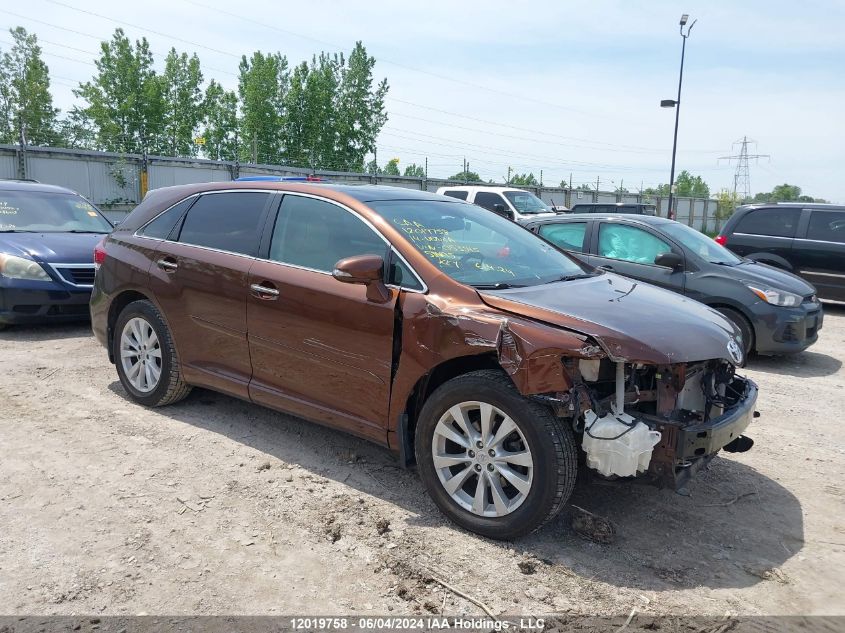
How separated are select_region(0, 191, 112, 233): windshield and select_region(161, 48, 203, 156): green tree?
44.5 meters

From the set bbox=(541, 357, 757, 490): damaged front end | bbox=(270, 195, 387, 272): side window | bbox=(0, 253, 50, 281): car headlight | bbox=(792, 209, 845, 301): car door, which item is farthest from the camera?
bbox=(792, 209, 845, 301): car door

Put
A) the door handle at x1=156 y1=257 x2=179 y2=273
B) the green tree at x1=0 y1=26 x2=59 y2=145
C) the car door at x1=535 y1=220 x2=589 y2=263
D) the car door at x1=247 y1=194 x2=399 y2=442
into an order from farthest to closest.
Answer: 1. the green tree at x1=0 y1=26 x2=59 y2=145
2. the car door at x1=535 y1=220 x2=589 y2=263
3. the door handle at x1=156 y1=257 x2=179 y2=273
4. the car door at x1=247 y1=194 x2=399 y2=442

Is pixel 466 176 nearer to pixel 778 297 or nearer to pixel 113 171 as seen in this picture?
pixel 113 171

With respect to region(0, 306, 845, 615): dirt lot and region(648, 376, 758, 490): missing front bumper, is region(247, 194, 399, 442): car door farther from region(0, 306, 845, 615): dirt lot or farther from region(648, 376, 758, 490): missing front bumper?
region(648, 376, 758, 490): missing front bumper

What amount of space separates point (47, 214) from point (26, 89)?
149ft

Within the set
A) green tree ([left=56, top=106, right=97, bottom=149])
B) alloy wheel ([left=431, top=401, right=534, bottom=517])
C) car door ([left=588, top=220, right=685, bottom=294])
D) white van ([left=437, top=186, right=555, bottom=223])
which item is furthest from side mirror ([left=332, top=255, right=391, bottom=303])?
green tree ([left=56, top=106, right=97, bottom=149])

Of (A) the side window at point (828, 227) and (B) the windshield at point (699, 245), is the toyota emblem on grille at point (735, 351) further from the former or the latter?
(A) the side window at point (828, 227)

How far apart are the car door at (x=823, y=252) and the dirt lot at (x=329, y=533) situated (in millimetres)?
6666

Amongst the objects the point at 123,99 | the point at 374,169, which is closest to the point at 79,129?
the point at 123,99

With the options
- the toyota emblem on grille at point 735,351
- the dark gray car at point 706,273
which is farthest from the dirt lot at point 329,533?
the dark gray car at point 706,273

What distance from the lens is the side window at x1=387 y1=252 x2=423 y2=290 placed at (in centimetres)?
371

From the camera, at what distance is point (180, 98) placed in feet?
167

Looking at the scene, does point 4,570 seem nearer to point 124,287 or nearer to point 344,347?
point 344,347

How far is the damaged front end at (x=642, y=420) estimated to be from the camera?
123 inches
